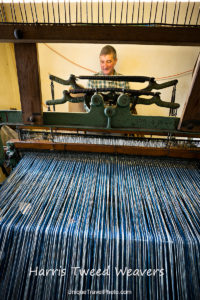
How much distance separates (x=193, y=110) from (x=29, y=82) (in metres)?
0.75

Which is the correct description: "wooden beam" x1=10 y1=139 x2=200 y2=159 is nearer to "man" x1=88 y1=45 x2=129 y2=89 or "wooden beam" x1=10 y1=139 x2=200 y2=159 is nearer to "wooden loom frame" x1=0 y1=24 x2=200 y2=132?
"wooden loom frame" x1=0 y1=24 x2=200 y2=132

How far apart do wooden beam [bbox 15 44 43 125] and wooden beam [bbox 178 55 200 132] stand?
676 mm

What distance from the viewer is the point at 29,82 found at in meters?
0.74

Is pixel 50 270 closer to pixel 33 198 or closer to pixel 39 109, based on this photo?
pixel 33 198

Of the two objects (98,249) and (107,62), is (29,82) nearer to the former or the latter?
(98,249)

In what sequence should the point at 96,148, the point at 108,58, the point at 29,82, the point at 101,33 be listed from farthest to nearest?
1. the point at 108,58
2. the point at 96,148
3. the point at 29,82
4. the point at 101,33

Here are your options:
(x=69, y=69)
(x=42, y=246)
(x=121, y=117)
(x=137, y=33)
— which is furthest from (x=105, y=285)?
(x=69, y=69)

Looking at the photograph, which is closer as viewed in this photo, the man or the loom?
the loom

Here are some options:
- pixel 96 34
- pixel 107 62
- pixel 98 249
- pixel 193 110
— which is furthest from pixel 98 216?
pixel 107 62

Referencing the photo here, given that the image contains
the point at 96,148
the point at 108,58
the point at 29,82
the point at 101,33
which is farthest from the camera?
the point at 108,58

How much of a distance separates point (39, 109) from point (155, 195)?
77cm

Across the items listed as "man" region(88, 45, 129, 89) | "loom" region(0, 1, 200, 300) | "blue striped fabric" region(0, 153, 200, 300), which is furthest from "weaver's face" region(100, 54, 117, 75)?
"blue striped fabric" region(0, 153, 200, 300)

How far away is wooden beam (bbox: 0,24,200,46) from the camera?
62cm

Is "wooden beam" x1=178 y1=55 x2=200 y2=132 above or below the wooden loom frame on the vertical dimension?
below
